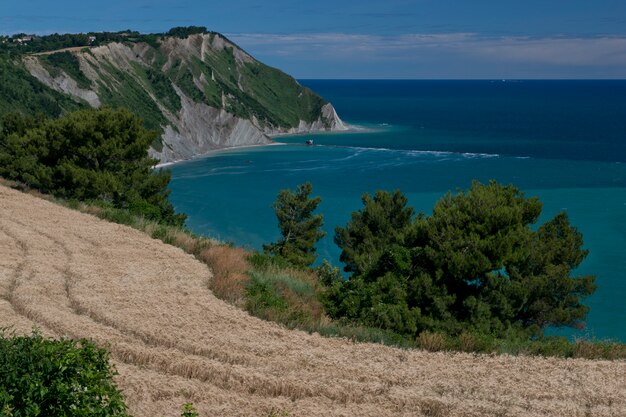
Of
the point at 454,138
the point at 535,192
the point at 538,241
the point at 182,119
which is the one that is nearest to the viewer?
the point at 538,241

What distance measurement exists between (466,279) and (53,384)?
1703cm

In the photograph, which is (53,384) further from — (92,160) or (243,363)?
(92,160)

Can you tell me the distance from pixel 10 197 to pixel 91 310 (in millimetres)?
17967

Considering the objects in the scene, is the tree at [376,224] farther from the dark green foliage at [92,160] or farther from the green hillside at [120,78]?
the green hillside at [120,78]

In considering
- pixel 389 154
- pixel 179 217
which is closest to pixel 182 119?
pixel 389 154

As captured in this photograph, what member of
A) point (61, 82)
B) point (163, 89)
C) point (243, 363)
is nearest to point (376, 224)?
point (243, 363)

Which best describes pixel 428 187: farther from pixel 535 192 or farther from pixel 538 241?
pixel 538 241

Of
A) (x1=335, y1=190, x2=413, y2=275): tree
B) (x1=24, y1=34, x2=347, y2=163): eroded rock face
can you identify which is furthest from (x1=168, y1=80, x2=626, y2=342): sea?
(x1=335, y1=190, x2=413, y2=275): tree

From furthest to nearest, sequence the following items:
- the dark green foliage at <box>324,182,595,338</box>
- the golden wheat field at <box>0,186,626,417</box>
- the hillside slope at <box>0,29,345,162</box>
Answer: the hillside slope at <box>0,29,345,162</box> < the dark green foliage at <box>324,182,595,338</box> < the golden wheat field at <box>0,186,626,417</box>

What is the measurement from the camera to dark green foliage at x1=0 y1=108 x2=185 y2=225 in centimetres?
4169

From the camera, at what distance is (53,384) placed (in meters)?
10.2

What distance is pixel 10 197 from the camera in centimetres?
3316

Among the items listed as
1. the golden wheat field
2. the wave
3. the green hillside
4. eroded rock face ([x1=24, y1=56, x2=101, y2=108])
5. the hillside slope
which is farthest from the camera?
the wave

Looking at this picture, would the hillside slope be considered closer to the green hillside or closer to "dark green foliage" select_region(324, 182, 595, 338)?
the green hillside
